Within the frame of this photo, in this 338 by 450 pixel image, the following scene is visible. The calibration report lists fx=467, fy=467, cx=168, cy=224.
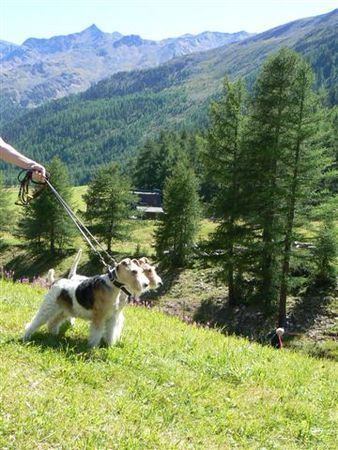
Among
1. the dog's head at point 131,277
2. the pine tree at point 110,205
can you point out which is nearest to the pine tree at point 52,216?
the pine tree at point 110,205

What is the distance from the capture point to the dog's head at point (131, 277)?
284 inches

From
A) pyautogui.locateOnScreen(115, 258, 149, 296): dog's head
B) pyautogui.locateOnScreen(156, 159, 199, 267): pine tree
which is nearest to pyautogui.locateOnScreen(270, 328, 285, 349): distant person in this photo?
pyautogui.locateOnScreen(115, 258, 149, 296): dog's head

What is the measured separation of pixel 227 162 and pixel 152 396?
26.3 meters

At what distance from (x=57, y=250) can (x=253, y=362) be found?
169ft

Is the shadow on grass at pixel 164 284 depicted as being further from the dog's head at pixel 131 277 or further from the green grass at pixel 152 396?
the dog's head at pixel 131 277

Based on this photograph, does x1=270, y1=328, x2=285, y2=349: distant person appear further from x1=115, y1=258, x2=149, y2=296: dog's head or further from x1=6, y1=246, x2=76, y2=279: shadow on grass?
x1=6, y1=246, x2=76, y2=279: shadow on grass

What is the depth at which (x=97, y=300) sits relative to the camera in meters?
7.42

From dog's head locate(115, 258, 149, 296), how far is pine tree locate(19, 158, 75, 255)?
47386 millimetres

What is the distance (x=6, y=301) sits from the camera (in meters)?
10.9

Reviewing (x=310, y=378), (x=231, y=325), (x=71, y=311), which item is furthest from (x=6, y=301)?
(x=231, y=325)

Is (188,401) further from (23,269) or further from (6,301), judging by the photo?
(23,269)

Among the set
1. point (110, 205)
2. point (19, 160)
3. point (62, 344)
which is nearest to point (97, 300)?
point (62, 344)

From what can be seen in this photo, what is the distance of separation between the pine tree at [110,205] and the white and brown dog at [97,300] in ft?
146

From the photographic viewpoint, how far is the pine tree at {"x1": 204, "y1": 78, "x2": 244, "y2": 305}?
30641 millimetres
